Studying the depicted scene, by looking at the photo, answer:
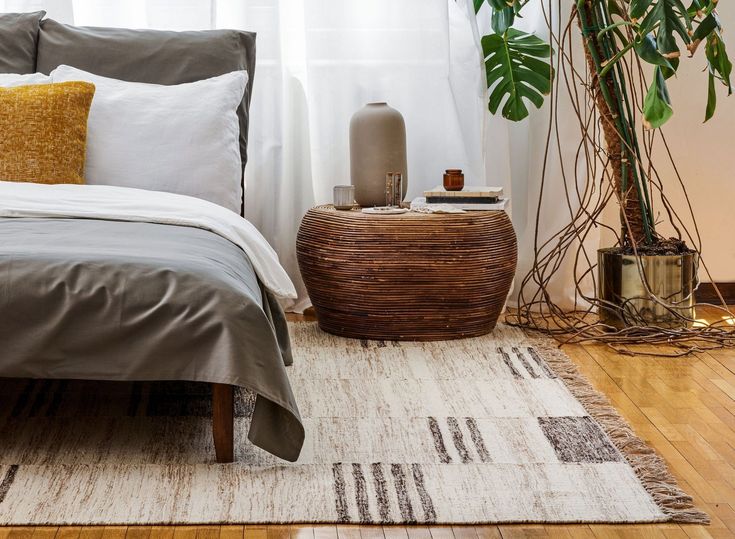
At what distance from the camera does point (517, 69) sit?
12.4 feet

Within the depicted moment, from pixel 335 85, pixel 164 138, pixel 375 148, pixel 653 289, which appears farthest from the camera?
pixel 335 85

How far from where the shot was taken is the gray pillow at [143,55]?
3486mm

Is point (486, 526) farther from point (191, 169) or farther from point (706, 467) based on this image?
point (191, 169)

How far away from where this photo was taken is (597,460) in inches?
87.5

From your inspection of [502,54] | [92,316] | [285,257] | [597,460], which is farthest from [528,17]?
[92,316]

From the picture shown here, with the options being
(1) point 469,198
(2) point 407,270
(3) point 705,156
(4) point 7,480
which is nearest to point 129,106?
(2) point 407,270

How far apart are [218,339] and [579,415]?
1.00m

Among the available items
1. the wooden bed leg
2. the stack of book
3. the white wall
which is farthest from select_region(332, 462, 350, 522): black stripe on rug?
the white wall

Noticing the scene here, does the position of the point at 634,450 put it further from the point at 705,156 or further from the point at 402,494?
the point at 705,156

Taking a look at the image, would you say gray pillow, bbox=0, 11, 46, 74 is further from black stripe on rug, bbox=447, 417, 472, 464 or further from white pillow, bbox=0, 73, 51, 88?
black stripe on rug, bbox=447, 417, 472, 464

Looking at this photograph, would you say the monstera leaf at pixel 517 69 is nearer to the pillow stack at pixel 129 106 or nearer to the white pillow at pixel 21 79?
the pillow stack at pixel 129 106

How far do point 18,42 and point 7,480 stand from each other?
1.92m

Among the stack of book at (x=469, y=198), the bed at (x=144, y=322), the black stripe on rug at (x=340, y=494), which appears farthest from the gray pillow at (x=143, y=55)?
the black stripe on rug at (x=340, y=494)

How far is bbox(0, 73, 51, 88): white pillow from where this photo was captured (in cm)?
325
